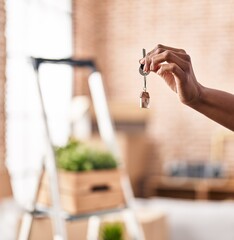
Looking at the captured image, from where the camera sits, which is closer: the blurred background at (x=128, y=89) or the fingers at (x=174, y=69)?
the fingers at (x=174, y=69)

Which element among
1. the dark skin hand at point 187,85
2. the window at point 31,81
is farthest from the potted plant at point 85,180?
the window at point 31,81

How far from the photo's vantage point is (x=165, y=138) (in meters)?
5.57

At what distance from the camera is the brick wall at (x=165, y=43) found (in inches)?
209

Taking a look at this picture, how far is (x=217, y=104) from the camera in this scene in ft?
4.08

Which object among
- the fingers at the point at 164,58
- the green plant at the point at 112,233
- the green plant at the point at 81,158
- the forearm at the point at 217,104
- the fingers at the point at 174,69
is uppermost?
the fingers at the point at 164,58

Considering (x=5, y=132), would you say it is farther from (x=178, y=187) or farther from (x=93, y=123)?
(x=178, y=187)

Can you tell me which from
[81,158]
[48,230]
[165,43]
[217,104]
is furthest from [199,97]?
[165,43]

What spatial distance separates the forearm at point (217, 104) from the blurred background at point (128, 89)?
317 cm

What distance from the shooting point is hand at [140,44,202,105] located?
119cm

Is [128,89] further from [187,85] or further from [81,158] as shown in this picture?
[187,85]

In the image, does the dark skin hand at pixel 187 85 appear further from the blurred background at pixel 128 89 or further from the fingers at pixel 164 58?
the blurred background at pixel 128 89

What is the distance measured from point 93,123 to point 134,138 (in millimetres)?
419

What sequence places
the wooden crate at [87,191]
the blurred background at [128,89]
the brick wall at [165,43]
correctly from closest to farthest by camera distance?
the wooden crate at [87,191], the blurred background at [128,89], the brick wall at [165,43]

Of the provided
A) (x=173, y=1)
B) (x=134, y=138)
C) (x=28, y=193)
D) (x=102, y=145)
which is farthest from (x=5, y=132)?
(x=173, y=1)
